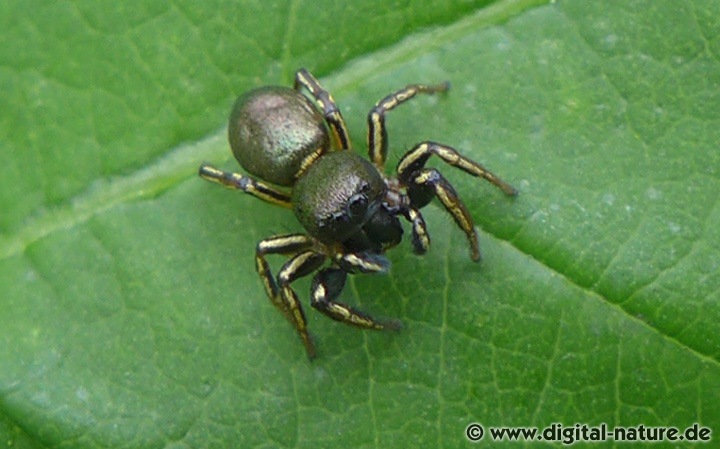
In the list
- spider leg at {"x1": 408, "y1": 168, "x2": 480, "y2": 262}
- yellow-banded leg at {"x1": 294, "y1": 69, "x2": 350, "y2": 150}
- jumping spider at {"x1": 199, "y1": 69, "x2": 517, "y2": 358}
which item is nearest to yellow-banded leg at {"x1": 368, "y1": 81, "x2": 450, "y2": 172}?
jumping spider at {"x1": 199, "y1": 69, "x2": 517, "y2": 358}

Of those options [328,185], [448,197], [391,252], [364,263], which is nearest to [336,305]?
[364,263]

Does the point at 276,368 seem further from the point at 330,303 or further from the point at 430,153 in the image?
the point at 430,153

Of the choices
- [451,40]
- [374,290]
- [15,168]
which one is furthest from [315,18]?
[15,168]

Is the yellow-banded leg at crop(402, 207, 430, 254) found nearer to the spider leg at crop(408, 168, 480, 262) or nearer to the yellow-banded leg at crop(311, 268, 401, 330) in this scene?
the spider leg at crop(408, 168, 480, 262)

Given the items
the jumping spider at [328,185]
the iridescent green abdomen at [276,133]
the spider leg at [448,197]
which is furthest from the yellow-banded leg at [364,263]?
the iridescent green abdomen at [276,133]

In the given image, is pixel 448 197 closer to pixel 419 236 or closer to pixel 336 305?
pixel 419 236

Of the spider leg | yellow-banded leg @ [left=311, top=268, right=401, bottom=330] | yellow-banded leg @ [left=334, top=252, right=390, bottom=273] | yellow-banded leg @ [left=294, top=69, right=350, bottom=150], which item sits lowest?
yellow-banded leg @ [left=311, top=268, right=401, bottom=330]
